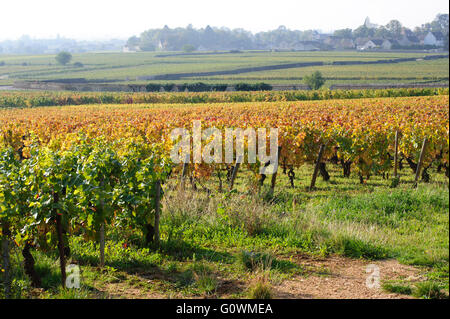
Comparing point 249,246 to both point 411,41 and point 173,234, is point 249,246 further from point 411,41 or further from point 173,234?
point 411,41

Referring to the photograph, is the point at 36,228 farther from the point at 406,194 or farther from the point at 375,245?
the point at 406,194

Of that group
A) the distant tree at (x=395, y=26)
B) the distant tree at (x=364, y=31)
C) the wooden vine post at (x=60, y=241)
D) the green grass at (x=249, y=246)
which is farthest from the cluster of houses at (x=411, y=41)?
the wooden vine post at (x=60, y=241)

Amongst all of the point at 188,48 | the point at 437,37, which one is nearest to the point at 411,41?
the point at 437,37

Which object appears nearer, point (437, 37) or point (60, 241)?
point (60, 241)

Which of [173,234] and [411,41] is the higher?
[411,41]

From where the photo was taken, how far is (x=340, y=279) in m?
6.30

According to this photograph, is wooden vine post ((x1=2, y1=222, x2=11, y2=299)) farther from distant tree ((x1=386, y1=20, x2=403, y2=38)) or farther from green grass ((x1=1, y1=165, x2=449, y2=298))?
distant tree ((x1=386, y1=20, x2=403, y2=38))

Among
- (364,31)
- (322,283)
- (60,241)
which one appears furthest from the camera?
(364,31)

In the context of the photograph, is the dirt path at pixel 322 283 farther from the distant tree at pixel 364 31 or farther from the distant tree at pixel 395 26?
the distant tree at pixel 364 31

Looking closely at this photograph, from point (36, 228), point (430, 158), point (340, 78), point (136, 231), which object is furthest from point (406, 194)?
point (340, 78)

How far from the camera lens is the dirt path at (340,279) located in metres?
5.77

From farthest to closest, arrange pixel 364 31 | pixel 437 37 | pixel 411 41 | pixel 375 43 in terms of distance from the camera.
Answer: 1. pixel 375 43
2. pixel 411 41
3. pixel 364 31
4. pixel 437 37

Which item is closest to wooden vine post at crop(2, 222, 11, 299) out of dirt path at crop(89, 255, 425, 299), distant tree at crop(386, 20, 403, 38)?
dirt path at crop(89, 255, 425, 299)

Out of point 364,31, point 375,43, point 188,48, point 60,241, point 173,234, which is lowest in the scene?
point 173,234
